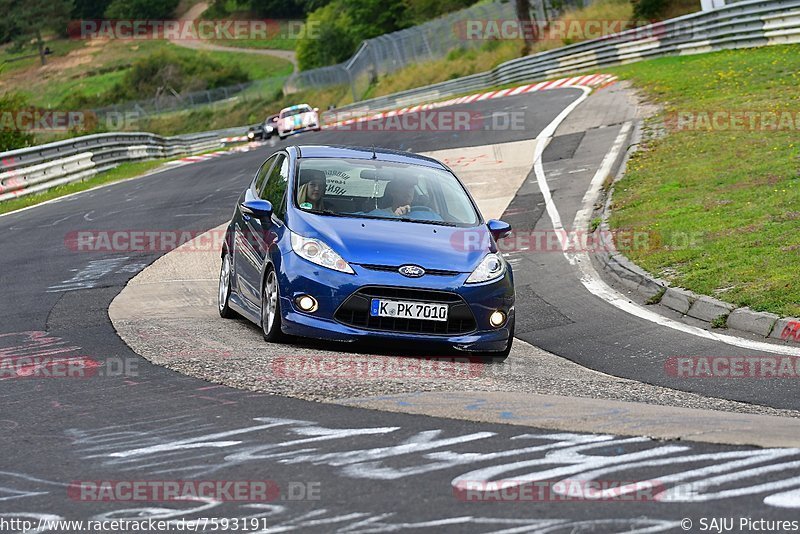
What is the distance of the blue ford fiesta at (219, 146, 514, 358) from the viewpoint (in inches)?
368

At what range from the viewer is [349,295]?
9312 millimetres

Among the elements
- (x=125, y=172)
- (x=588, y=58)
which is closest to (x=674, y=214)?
(x=125, y=172)

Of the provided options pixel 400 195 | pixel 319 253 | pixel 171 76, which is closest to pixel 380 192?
pixel 400 195

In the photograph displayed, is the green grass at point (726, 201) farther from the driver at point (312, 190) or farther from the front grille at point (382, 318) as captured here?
the driver at point (312, 190)

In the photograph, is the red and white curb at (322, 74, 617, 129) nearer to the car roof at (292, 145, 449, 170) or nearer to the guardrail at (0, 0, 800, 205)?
the guardrail at (0, 0, 800, 205)

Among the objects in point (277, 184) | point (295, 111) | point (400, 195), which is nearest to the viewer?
point (400, 195)

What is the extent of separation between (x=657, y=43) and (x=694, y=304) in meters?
30.7

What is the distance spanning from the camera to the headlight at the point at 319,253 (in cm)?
942

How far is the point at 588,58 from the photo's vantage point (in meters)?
45.5

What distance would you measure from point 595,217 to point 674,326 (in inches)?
262

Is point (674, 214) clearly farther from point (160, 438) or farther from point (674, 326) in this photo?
point (160, 438)

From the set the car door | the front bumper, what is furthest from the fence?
the front bumper

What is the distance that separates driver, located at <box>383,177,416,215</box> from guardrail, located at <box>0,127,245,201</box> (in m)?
17.0

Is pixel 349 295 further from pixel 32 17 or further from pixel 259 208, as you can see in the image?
pixel 32 17
